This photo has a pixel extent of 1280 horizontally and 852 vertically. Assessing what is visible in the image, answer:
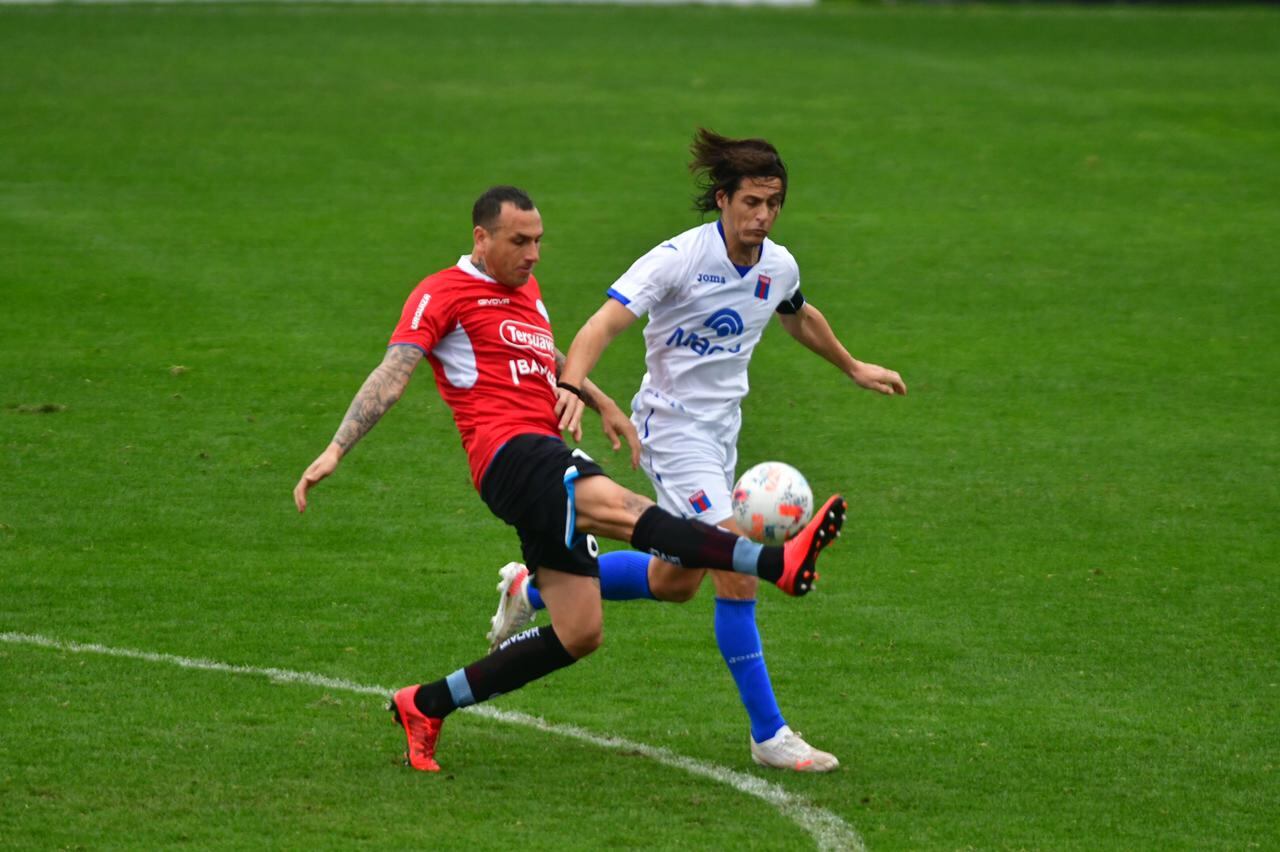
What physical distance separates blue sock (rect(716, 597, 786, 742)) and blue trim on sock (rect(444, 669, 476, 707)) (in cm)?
99

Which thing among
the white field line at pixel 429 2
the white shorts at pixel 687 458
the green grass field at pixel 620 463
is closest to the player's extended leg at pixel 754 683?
the green grass field at pixel 620 463

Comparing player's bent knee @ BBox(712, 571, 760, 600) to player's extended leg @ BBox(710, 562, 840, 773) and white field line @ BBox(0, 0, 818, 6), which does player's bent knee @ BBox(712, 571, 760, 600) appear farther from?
white field line @ BBox(0, 0, 818, 6)

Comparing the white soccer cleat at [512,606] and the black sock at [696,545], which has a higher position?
the black sock at [696,545]

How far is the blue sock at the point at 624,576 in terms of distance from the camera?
7.15 meters

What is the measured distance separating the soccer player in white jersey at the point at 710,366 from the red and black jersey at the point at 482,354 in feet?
0.65

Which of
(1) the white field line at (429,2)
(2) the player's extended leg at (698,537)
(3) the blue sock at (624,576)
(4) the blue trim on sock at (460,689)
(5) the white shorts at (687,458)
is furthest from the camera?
(1) the white field line at (429,2)

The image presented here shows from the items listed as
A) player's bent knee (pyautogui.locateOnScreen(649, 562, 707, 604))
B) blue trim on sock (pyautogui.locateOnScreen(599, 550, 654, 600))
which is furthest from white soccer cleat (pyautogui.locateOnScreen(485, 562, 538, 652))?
player's bent knee (pyautogui.locateOnScreen(649, 562, 707, 604))

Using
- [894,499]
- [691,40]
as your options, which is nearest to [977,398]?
[894,499]

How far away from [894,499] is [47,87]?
16370mm

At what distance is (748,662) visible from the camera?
270 inches

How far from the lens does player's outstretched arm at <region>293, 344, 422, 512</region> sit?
6320 mm

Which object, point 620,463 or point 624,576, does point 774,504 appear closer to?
point 624,576

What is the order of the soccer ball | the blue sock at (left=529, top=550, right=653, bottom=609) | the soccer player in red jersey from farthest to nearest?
the blue sock at (left=529, top=550, right=653, bottom=609), the soccer ball, the soccer player in red jersey

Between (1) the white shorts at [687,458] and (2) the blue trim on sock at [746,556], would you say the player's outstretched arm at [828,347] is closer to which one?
(1) the white shorts at [687,458]
